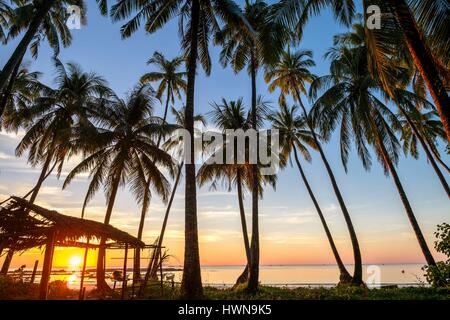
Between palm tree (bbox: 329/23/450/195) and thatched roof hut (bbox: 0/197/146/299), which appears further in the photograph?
palm tree (bbox: 329/23/450/195)

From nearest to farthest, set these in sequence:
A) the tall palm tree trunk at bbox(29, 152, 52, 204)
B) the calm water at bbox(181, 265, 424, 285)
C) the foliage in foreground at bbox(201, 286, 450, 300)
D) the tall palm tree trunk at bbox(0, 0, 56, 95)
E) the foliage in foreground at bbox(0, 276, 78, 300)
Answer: the tall palm tree trunk at bbox(0, 0, 56, 95)
the foliage in foreground at bbox(201, 286, 450, 300)
the foliage in foreground at bbox(0, 276, 78, 300)
the tall palm tree trunk at bbox(29, 152, 52, 204)
the calm water at bbox(181, 265, 424, 285)

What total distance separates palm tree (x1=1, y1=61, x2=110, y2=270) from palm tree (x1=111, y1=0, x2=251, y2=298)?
7.18m

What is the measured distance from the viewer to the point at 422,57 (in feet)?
20.0

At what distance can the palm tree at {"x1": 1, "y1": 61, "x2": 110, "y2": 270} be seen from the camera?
1869cm

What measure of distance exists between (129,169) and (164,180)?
7.48 ft

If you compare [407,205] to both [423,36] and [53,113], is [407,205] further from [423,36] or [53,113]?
[53,113]

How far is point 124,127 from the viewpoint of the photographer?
17656mm

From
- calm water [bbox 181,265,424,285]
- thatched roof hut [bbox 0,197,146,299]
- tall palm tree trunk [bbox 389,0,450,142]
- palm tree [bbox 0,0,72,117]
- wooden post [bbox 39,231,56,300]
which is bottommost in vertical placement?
calm water [bbox 181,265,424,285]

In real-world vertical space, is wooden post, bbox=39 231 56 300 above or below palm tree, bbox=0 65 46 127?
below

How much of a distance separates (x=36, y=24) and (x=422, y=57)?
1219cm

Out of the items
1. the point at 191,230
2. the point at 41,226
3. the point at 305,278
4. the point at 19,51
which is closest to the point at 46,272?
the point at 41,226

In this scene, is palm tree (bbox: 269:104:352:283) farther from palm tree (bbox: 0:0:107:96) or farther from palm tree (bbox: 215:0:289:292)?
palm tree (bbox: 0:0:107:96)

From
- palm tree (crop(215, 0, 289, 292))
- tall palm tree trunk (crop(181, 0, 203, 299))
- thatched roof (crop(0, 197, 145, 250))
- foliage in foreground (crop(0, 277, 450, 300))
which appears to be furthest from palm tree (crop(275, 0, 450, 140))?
thatched roof (crop(0, 197, 145, 250))

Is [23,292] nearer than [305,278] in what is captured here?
Yes
